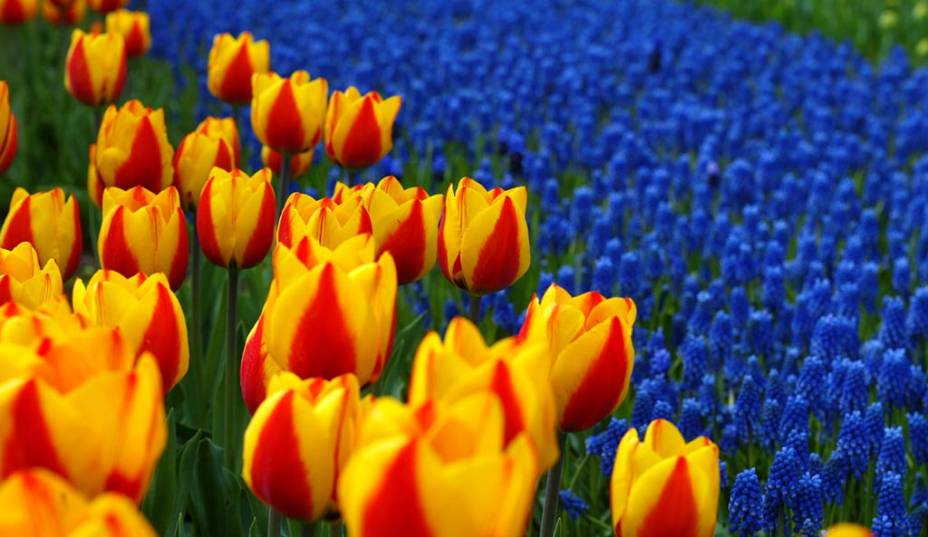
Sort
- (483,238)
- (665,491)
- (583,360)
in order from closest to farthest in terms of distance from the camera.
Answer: (665,491) < (583,360) < (483,238)

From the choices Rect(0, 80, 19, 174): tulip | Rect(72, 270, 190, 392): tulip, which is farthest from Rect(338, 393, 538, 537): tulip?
Rect(0, 80, 19, 174): tulip

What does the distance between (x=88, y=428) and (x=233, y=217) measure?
3.16 ft

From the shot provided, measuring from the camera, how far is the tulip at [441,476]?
807mm

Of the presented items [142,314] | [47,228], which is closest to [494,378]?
[142,314]

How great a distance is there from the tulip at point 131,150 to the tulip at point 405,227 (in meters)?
0.66

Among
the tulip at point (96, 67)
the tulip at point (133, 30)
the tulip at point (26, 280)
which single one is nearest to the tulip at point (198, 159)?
the tulip at point (96, 67)

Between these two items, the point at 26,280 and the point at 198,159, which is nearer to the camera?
the point at 26,280

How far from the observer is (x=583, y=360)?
1.28 meters

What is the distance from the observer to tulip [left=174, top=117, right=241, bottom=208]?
229cm

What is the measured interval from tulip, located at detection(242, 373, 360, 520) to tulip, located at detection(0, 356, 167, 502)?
0.35 feet

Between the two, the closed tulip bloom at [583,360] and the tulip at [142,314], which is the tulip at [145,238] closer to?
the tulip at [142,314]

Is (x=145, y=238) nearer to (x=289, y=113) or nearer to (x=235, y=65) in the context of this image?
(x=289, y=113)

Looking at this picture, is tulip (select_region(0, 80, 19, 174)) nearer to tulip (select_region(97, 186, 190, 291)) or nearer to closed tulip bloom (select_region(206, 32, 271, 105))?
tulip (select_region(97, 186, 190, 291))

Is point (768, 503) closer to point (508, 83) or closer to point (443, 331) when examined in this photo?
point (443, 331)
